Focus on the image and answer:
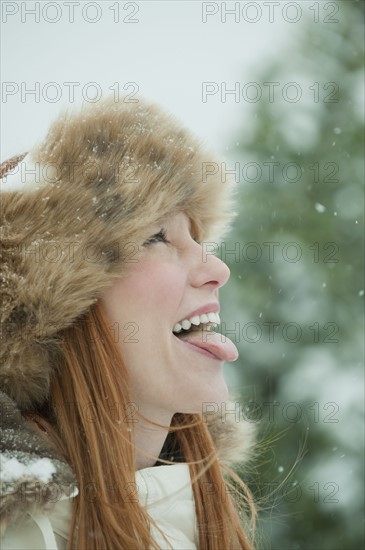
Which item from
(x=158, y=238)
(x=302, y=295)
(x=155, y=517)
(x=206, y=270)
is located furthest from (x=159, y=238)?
(x=302, y=295)

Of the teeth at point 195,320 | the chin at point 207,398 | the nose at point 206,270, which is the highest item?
the nose at point 206,270

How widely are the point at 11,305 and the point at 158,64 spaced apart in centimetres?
2569

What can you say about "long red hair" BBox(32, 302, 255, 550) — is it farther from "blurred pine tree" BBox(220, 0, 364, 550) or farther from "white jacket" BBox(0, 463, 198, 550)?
"blurred pine tree" BBox(220, 0, 364, 550)

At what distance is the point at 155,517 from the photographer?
1.87 meters

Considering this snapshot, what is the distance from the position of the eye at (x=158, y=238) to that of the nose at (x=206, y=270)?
0.29 feet

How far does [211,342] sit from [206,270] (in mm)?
181

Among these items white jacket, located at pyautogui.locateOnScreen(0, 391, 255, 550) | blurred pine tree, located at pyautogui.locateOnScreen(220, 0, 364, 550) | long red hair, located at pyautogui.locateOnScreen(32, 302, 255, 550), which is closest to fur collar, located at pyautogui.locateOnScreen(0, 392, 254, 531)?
white jacket, located at pyautogui.locateOnScreen(0, 391, 255, 550)

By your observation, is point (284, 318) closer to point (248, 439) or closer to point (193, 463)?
point (248, 439)

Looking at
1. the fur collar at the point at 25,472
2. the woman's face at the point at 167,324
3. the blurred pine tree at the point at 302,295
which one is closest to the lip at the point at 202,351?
the woman's face at the point at 167,324

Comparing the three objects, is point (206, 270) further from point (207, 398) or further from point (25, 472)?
point (25, 472)

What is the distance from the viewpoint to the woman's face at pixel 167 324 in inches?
73.1

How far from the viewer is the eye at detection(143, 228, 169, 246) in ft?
6.28

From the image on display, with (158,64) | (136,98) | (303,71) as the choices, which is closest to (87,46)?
(158,64)

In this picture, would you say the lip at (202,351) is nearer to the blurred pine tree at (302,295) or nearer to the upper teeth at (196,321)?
the upper teeth at (196,321)
